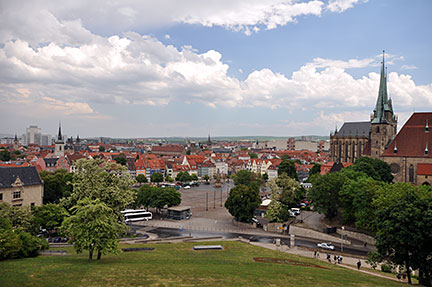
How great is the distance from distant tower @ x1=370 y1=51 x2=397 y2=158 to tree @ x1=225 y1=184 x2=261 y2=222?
4786cm

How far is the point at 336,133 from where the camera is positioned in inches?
5162

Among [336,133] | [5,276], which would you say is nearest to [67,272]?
[5,276]

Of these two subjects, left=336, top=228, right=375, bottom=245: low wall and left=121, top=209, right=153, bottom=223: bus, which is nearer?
left=336, top=228, right=375, bottom=245: low wall

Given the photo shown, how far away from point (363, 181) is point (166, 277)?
137 feet

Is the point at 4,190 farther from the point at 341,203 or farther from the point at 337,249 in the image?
the point at 341,203

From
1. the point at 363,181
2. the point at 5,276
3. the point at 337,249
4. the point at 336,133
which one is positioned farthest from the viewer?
the point at 336,133

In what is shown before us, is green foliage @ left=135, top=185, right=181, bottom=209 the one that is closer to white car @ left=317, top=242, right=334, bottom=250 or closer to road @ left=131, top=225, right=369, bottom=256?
road @ left=131, top=225, right=369, bottom=256

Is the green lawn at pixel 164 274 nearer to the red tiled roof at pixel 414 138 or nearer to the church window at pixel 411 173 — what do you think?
the church window at pixel 411 173

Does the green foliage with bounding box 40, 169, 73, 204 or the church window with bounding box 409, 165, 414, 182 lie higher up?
the church window with bounding box 409, 165, 414, 182

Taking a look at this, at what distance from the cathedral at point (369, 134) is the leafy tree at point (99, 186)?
75.4m

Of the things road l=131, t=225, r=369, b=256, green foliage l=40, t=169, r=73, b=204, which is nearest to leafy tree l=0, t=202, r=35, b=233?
road l=131, t=225, r=369, b=256

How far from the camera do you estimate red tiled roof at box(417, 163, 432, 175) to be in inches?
2773

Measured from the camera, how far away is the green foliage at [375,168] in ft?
229

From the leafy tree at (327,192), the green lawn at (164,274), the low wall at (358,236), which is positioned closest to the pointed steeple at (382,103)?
the leafy tree at (327,192)
